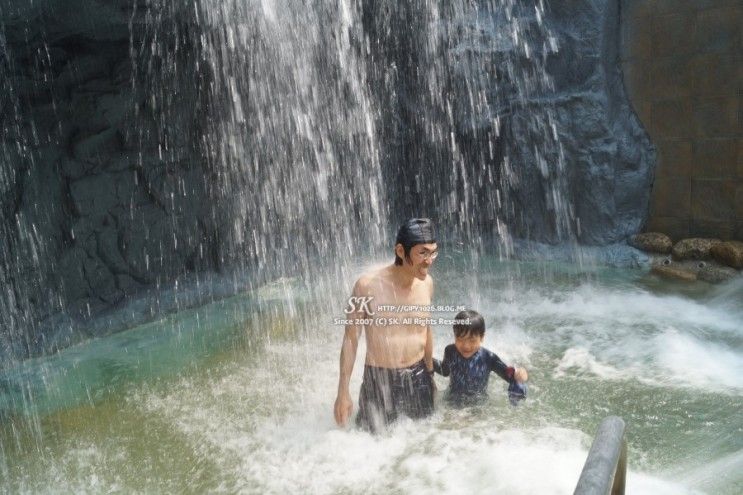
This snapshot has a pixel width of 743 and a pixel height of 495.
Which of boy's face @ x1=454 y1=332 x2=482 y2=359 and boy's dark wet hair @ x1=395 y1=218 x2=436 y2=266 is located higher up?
boy's dark wet hair @ x1=395 y1=218 x2=436 y2=266

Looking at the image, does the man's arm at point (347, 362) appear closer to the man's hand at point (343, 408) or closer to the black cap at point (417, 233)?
the man's hand at point (343, 408)

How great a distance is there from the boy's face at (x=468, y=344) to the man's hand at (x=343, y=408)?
696mm

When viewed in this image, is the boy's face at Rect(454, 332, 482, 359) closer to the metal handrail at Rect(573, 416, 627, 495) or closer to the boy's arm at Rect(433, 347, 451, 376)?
the boy's arm at Rect(433, 347, 451, 376)

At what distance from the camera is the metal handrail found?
3.79 ft

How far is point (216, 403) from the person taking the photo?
3971 millimetres

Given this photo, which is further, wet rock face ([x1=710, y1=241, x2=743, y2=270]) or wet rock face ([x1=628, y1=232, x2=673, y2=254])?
wet rock face ([x1=628, y1=232, x2=673, y2=254])

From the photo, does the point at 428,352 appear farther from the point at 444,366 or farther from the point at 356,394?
the point at 356,394

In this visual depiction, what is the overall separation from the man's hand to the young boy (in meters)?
0.62

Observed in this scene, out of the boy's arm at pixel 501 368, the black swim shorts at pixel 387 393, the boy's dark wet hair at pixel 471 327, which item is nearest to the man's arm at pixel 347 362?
the black swim shorts at pixel 387 393

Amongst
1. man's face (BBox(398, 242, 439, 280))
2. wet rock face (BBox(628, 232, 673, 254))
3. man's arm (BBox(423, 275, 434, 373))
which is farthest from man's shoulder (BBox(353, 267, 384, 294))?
wet rock face (BBox(628, 232, 673, 254))

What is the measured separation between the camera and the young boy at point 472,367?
3.09 m

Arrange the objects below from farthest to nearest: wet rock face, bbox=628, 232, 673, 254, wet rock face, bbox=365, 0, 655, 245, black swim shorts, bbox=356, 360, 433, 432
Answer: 1. wet rock face, bbox=365, 0, 655, 245
2. wet rock face, bbox=628, 232, 673, 254
3. black swim shorts, bbox=356, 360, 433, 432

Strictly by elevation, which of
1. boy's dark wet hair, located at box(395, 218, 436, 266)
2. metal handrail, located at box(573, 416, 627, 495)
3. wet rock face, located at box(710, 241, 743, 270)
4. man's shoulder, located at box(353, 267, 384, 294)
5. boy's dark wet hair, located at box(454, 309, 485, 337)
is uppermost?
boy's dark wet hair, located at box(395, 218, 436, 266)

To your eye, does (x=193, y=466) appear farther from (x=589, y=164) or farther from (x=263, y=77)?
(x=589, y=164)
